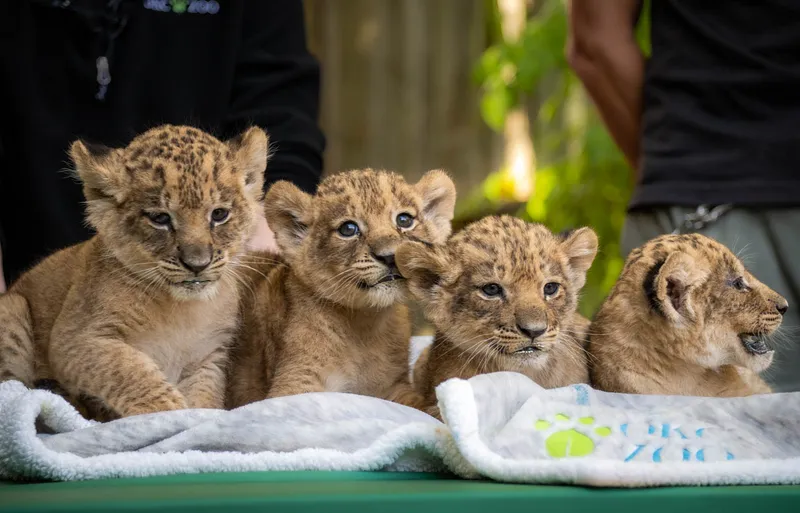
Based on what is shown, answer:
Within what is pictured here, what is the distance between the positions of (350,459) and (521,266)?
2.38 ft

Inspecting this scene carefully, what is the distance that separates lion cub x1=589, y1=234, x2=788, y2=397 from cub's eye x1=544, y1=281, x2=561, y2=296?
17cm

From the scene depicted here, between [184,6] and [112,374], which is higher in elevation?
[184,6]

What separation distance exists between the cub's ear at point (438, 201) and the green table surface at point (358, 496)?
0.89 metres

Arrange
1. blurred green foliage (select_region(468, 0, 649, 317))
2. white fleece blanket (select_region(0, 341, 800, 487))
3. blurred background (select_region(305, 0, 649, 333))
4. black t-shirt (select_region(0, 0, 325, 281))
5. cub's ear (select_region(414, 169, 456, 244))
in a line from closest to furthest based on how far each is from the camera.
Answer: white fleece blanket (select_region(0, 341, 800, 487)), cub's ear (select_region(414, 169, 456, 244)), black t-shirt (select_region(0, 0, 325, 281)), blurred green foliage (select_region(468, 0, 649, 317)), blurred background (select_region(305, 0, 649, 333))

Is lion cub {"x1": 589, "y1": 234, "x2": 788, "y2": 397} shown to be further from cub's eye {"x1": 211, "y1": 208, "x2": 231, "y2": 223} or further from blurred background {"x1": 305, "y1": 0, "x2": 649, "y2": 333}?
blurred background {"x1": 305, "y1": 0, "x2": 649, "y2": 333}

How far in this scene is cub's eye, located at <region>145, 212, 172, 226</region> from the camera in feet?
7.10

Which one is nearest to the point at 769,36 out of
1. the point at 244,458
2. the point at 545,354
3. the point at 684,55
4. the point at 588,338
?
the point at 684,55

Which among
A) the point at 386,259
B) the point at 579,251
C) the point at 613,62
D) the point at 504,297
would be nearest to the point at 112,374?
the point at 386,259

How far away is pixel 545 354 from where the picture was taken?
2215 mm

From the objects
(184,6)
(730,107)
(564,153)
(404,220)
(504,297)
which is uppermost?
(184,6)

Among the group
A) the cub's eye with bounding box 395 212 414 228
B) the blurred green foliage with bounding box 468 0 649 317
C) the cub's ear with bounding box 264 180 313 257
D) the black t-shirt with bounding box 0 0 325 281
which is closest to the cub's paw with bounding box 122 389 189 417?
the cub's ear with bounding box 264 180 313 257

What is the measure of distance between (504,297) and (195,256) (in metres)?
0.72

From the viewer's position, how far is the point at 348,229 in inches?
93.8

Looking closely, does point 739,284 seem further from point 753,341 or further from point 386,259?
point 386,259
